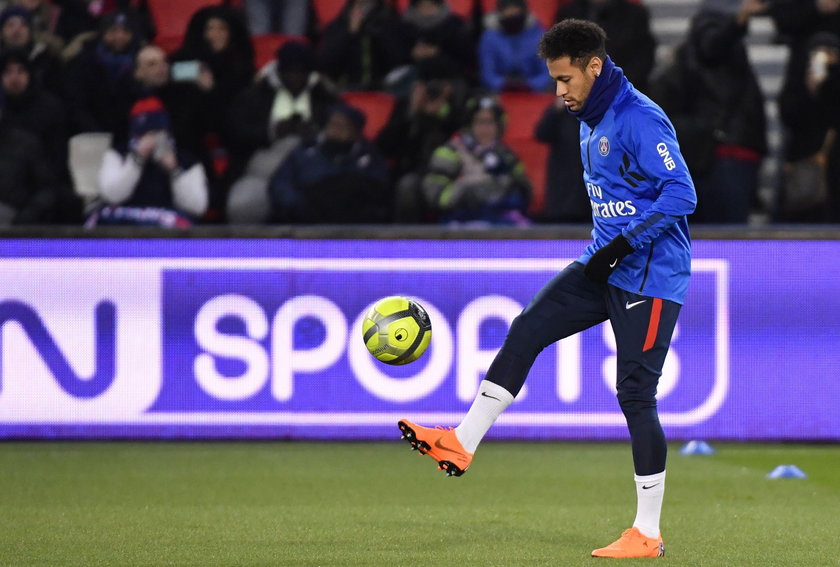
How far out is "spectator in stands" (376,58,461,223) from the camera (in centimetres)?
1133

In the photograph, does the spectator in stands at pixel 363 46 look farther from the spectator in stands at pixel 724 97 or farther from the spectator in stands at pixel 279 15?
the spectator in stands at pixel 724 97

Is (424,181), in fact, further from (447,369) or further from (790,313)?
(790,313)

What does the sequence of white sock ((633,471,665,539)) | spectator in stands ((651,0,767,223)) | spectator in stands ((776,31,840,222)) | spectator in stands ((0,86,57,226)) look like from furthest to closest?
spectator in stands ((651,0,767,223)) → spectator in stands ((776,31,840,222)) → spectator in stands ((0,86,57,226)) → white sock ((633,471,665,539))

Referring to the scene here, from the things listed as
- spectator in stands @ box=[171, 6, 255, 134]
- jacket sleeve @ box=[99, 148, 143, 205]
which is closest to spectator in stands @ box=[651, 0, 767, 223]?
spectator in stands @ box=[171, 6, 255, 134]

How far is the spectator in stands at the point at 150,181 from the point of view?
10.8 meters

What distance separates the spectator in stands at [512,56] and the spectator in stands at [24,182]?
3.75 metres

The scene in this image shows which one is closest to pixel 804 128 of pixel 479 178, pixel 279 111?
pixel 479 178

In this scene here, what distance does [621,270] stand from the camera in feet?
19.9

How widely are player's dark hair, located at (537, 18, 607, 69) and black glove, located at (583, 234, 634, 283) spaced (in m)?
0.71

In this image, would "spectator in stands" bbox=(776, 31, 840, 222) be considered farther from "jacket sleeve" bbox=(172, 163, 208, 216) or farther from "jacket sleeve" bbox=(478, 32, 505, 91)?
"jacket sleeve" bbox=(172, 163, 208, 216)

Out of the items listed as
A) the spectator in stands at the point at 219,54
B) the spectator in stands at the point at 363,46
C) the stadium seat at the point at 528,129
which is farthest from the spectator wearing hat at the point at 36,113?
the stadium seat at the point at 528,129

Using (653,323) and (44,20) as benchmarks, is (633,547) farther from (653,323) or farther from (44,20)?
(44,20)

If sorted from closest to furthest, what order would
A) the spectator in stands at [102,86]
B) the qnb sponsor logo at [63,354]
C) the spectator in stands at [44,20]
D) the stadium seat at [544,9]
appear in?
the qnb sponsor logo at [63,354] < the spectator in stands at [102,86] < the spectator in stands at [44,20] < the stadium seat at [544,9]

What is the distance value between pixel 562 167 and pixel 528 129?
120cm
